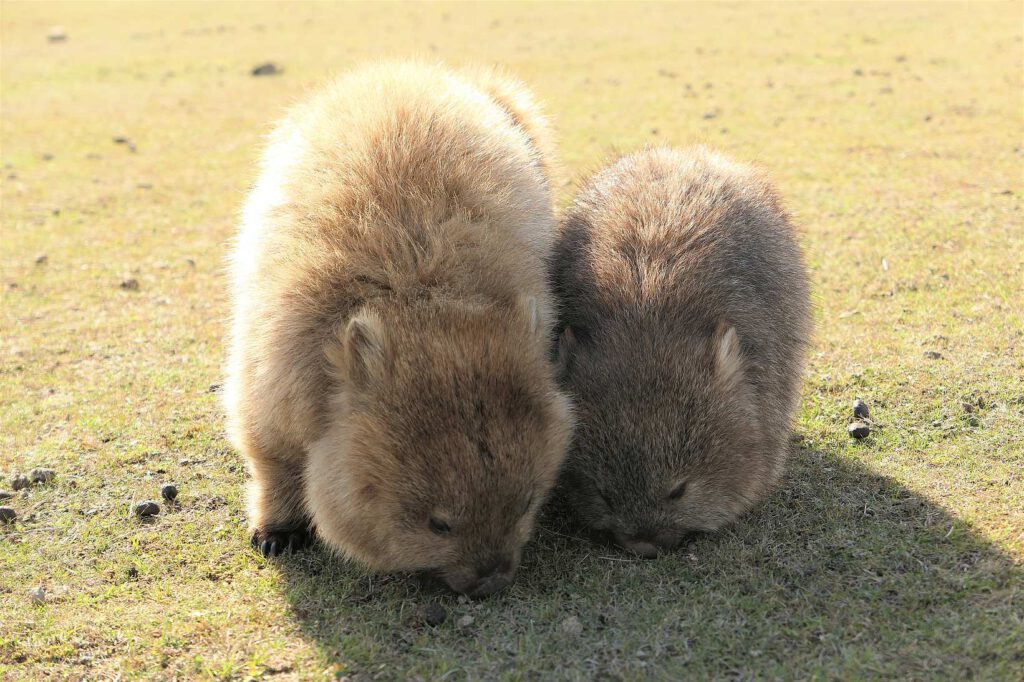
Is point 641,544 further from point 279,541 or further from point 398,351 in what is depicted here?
point 279,541

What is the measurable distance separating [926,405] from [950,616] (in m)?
1.97

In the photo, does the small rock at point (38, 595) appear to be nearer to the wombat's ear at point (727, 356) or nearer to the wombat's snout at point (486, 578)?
the wombat's snout at point (486, 578)

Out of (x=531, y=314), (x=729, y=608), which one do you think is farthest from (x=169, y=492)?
(x=729, y=608)

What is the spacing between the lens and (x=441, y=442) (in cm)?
385

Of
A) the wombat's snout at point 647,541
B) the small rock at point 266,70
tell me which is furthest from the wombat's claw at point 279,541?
the small rock at point 266,70

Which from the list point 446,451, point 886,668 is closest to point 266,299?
point 446,451

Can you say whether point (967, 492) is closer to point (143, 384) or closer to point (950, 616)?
point (950, 616)

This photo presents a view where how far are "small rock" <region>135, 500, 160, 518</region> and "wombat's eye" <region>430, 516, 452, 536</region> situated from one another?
6.37 ft

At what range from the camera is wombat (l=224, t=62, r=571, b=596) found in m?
3.93

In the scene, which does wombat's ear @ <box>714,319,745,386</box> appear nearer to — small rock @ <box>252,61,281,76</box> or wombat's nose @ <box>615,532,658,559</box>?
wombat's nose @ <box>615,532,658,559</box>

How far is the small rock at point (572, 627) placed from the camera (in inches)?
158

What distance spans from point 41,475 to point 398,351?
270 centimetres

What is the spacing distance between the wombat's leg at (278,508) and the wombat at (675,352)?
1.32 meters

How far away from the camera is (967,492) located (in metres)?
4.76
